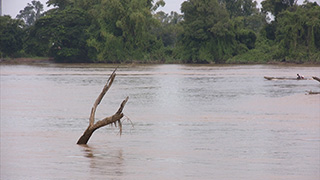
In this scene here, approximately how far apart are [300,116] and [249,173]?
933 cm

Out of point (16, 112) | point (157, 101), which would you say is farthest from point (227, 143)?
point (157, 101)

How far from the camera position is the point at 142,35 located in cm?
6812

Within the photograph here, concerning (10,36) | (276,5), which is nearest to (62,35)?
(10,36)

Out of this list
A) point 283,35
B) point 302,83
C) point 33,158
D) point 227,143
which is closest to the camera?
point 33,158

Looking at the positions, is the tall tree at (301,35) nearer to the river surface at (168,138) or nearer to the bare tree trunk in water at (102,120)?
the river surface at (168,138)

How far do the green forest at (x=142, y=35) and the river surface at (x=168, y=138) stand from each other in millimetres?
40229

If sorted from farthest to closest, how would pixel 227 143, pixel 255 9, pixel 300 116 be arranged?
pixel 255 9 < pixel 300 116 < pixel 227 143

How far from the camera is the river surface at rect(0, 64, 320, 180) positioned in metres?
11.2

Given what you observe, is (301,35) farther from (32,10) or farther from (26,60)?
(32,10)

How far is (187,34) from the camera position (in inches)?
2800

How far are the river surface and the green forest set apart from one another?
132ft

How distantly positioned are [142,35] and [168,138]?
175 ft

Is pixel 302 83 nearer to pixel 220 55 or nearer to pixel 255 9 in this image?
pixel 220 55

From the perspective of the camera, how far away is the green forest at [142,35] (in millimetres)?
68000
